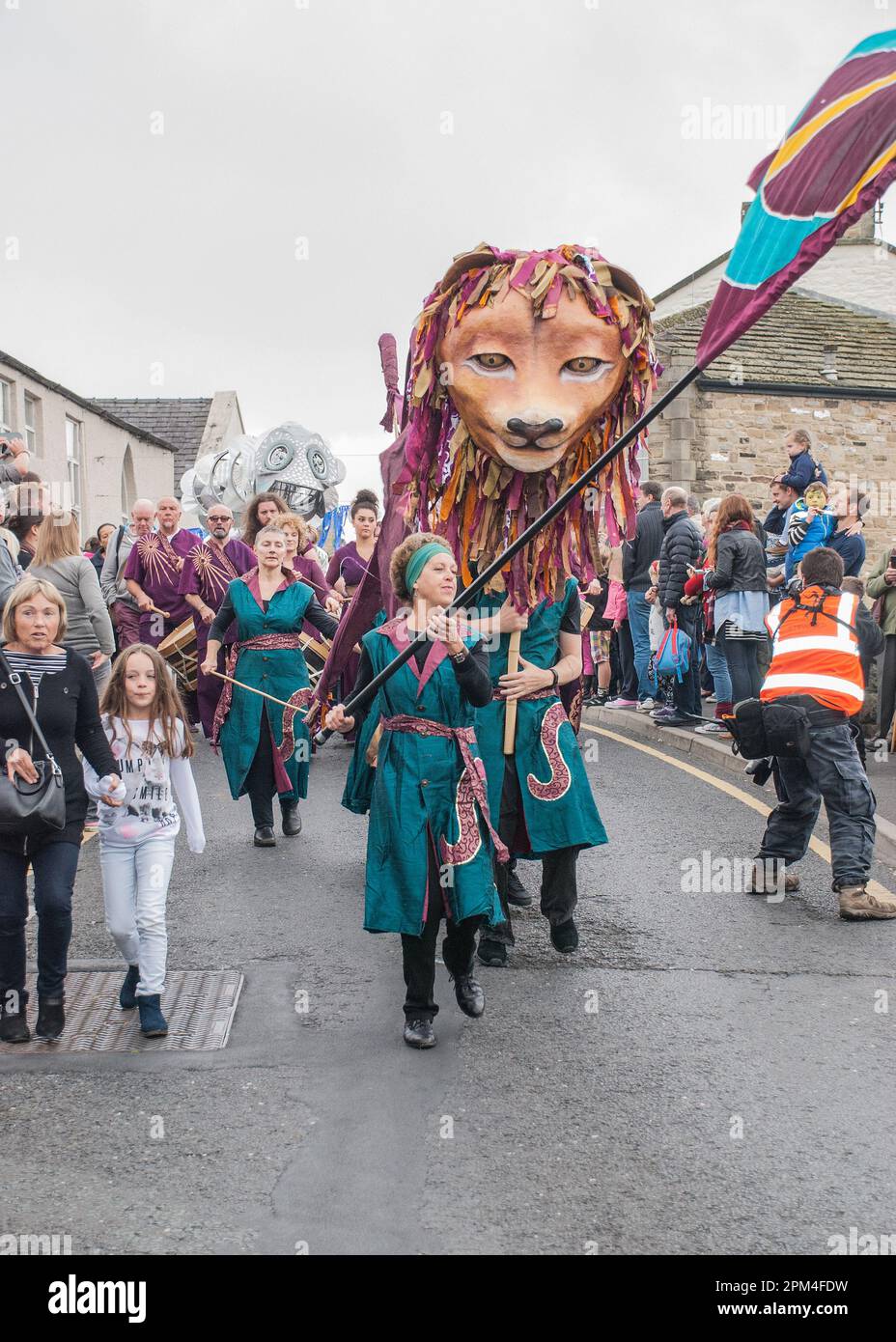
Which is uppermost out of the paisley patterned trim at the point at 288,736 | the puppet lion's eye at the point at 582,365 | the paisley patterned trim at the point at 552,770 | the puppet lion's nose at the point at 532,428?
the puppet lion's eye at the point at 582,365

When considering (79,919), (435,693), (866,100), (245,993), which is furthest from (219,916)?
(866,100)

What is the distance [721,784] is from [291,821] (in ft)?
10.8

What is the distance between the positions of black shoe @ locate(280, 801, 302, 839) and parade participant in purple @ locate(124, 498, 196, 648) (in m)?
3.12

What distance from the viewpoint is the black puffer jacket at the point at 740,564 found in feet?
36.5

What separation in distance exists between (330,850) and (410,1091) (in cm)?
359

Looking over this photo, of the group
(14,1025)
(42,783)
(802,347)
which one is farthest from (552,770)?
(802,347)

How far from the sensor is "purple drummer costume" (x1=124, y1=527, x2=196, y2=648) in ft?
35.9

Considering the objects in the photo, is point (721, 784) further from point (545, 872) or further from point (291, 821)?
point (545, 872)

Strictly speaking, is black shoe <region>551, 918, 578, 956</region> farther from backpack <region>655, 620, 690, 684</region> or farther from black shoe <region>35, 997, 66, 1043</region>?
backpack <region>655, 620, 690, 684</region>

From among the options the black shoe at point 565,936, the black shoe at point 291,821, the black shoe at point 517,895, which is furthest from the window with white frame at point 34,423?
the black shoe at point 565,936

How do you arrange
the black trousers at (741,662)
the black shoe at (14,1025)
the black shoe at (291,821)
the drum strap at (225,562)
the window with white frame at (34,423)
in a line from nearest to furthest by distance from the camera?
1. the black shoe at (14,1025)
2. the black shoe at (291,821)
3. the drum strap at (225,562)
4. the black trousers at (741,662)
5. the window with white frame at (34,423)

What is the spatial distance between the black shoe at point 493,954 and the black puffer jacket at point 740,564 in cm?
600

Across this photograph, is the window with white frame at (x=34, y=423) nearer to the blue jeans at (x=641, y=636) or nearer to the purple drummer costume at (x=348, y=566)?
the blue jeans at (x=641, y=636)
